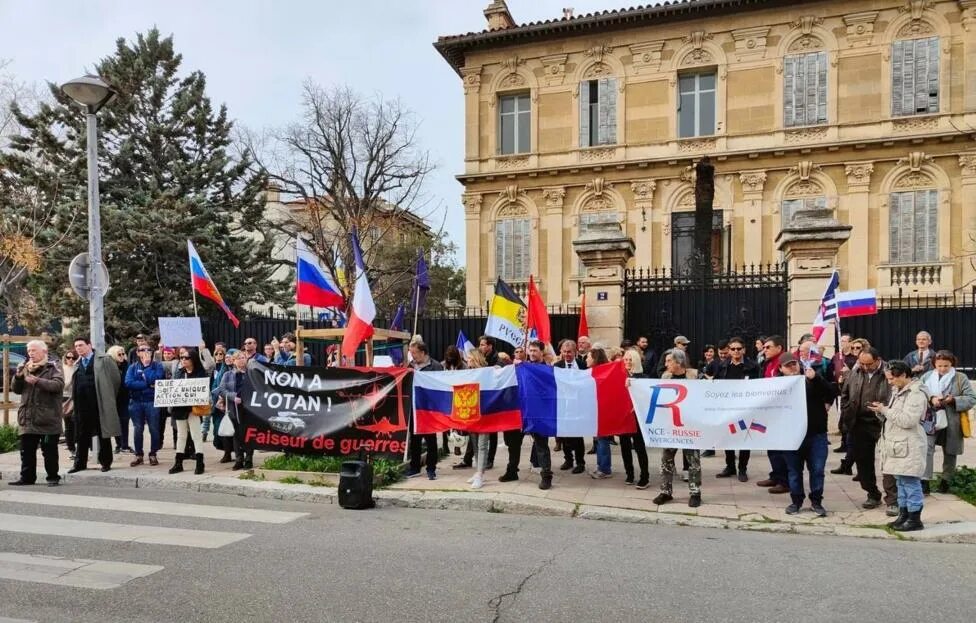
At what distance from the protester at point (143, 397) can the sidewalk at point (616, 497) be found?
420 mm

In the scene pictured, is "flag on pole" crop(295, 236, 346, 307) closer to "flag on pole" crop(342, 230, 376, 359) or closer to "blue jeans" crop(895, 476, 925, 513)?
"flag on pole" crop(342, 230, 376, 359)

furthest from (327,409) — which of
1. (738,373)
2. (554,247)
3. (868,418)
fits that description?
(554,247)

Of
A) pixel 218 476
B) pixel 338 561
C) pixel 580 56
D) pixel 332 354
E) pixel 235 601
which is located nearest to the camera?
pixel 235 601

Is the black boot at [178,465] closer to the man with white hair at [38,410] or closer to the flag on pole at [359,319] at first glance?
the man with white hair at [38,410]

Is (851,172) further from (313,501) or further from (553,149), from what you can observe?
(313,501)

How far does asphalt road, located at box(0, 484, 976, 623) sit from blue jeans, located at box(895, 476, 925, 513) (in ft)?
1.30

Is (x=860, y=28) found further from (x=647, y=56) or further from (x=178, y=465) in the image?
(x=178, y=465)

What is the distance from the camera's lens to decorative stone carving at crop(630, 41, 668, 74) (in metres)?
25.6

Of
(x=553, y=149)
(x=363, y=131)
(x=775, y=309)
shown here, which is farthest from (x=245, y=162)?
(x=775, y=309)

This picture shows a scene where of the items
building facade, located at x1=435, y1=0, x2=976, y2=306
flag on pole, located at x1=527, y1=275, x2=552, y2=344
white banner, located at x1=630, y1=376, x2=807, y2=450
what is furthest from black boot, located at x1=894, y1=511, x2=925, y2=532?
building facade, located at x1=435, y1=0, x2=976, y2=306

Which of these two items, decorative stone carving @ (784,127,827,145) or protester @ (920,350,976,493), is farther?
decorative stone carving @ (784,127,827,145)

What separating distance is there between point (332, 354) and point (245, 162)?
12.0 meters

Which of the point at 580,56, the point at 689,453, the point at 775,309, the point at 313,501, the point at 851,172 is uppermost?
the point at 580,56

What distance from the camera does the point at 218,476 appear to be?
9.57 meters
